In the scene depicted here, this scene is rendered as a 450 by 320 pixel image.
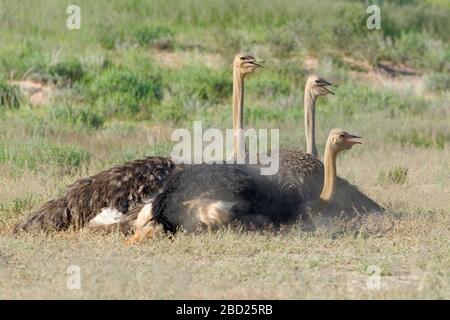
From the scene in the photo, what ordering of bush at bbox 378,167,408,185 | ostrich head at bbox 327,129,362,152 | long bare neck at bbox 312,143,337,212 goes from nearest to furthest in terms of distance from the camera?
long bare neck at bbox 312,143,337,212
ostrich head at bbox 327,129,362,152
bush at bbox 378,167,408,185

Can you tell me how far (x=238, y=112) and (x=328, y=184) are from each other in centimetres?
235

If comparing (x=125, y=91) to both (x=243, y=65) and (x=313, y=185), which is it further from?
(x=313, y=185)

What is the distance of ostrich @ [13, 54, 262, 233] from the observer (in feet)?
33.1

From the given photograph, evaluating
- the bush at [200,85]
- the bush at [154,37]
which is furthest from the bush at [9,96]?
the bush at [154,37]

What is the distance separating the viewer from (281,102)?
67.3 ft

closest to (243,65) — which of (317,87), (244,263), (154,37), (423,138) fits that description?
(317,87)

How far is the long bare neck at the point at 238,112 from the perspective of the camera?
11.6 m

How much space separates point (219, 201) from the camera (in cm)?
957

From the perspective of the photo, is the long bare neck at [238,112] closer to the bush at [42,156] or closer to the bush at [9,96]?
the bush at [42,156]

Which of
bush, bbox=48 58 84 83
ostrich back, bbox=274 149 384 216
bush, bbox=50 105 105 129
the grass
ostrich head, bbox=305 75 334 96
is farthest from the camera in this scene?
bush, bbox=48 58 84 83

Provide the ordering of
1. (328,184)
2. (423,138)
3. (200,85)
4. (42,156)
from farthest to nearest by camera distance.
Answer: (200,85), (423,138), (42,156), (328,184)

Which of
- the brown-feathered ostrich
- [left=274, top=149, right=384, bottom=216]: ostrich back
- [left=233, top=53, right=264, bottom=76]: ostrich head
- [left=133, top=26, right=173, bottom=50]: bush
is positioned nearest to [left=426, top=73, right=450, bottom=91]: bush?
[left=133, top=26, right=173, bottom=50]: bush

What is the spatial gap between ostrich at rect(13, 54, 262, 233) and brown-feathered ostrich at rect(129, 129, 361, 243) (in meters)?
0.40

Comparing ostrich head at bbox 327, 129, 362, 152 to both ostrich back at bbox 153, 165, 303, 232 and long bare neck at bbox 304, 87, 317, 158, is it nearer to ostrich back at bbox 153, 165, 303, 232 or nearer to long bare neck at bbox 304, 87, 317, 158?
ostrich back at bbox 153, 165, 303, 232
